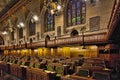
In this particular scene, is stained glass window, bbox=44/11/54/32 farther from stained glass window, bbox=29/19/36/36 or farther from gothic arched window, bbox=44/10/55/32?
stained glass window, bbox=29/19/36/36

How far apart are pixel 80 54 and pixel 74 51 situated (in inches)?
40.5

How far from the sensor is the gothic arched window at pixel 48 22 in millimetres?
21750

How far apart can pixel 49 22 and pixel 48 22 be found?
0.84ft

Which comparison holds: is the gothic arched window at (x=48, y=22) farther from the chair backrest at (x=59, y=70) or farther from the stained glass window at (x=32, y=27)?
the chair backrest at (x=59, y=70)

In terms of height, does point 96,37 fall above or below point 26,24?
below

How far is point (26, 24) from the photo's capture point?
27.7m

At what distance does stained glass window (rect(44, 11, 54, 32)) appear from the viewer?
71.3 feet

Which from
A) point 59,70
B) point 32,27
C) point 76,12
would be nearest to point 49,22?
point 32,27

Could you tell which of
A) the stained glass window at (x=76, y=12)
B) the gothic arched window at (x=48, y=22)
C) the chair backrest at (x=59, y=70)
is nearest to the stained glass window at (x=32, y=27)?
the gothic arched window at (x=48, y=22)

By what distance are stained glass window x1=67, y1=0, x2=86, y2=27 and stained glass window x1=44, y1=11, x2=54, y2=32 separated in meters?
3.55

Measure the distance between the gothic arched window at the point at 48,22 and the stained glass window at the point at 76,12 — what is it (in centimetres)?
355

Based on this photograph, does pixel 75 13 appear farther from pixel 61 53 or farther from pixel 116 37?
pixel 116 37

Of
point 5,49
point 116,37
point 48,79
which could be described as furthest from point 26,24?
point 48,79

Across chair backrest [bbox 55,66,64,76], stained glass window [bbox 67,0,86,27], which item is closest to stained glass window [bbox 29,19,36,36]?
stained glass window [bbox 67,0,86,27]
